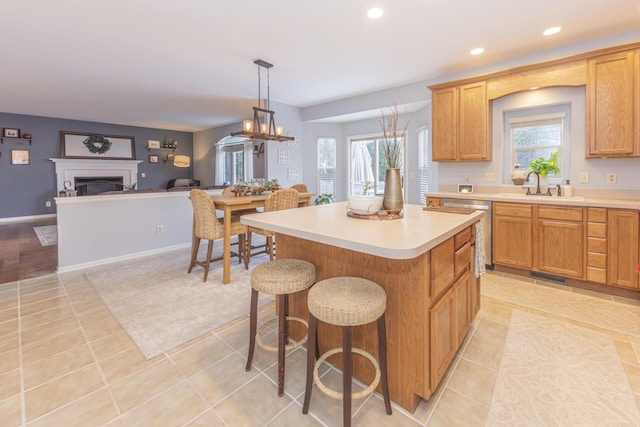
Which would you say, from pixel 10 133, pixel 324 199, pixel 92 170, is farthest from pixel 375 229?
pixel 10 133

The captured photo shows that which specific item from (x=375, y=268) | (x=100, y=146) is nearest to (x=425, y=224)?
(x=375, y=268)

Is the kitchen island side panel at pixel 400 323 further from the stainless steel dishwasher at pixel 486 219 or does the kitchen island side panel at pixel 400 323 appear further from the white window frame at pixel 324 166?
the white window frame at pixel 324 166

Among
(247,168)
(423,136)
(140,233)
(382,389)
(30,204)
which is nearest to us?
(382,389)

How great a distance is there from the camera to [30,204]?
748 cm

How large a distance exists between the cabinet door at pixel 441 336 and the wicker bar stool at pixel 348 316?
0.24 m

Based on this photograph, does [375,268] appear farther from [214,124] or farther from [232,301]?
[214,124]

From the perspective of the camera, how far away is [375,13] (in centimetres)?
263

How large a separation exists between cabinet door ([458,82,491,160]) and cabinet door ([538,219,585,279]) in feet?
3.75

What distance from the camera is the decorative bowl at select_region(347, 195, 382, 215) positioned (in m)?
1.89

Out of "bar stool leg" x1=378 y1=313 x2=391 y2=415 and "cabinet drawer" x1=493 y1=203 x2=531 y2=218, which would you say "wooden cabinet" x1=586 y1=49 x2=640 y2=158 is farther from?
"bar stool leg" x1=378 y1=313 x2=391 y2=415

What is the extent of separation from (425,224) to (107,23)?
3.36 metres

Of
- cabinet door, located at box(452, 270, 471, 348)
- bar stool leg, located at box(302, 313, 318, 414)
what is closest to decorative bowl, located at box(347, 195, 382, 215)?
cabinet door, located at box(452, 270, 471, 348)

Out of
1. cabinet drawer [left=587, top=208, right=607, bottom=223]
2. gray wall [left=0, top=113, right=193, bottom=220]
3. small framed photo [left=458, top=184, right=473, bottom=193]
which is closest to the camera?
cabinet drawer [left=587, top=208, right=607, bottom=223]

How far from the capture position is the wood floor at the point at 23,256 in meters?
3.57
